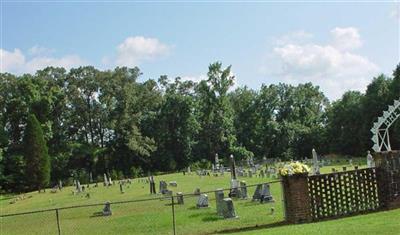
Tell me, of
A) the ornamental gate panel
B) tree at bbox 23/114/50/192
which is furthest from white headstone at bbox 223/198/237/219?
tree at bbox 23/114/50/192

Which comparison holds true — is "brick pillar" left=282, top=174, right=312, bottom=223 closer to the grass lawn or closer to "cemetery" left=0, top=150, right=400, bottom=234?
"cemetery" left=0, top=150, right=400, bottom=234

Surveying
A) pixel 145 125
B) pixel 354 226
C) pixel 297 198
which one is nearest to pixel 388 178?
pixel 297 198

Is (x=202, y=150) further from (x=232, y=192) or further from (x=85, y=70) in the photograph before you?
(x=232, y=192)

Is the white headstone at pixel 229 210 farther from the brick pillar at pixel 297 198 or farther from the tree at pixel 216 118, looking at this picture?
the tree at pixel 216 118

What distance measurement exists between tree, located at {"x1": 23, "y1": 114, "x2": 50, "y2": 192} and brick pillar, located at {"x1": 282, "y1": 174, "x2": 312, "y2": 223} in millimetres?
51451

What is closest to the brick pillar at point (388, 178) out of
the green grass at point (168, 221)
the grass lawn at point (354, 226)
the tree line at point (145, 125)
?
the grass lawn at point (354, 226)

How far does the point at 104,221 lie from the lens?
886 inches

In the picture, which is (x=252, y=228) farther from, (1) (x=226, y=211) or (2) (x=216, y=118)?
(2) (x=216, y=118)

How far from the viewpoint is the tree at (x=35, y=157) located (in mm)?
62719

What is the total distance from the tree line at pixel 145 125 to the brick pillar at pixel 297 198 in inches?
2063

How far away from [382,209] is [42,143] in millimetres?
53857

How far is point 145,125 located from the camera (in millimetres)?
81250

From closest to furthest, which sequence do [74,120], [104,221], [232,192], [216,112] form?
1. [104,221]
2. [232,192]
3. [74,120]
4. [216,112]

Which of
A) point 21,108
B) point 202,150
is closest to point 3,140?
point 21,108
